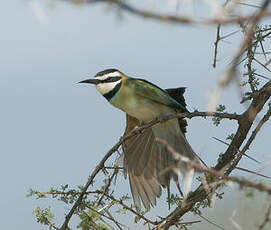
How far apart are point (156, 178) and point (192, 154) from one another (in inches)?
9.0

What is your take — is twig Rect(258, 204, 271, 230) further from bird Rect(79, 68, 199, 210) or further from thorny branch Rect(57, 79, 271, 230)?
bird Rect(79, 68, 199, 210)

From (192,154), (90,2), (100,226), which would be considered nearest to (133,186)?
(192,154)

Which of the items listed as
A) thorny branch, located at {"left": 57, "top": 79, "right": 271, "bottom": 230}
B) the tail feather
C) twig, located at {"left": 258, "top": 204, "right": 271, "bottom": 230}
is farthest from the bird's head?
twig, located at {"left": 258, "top": 204, "right": 271, "bottom": 230}

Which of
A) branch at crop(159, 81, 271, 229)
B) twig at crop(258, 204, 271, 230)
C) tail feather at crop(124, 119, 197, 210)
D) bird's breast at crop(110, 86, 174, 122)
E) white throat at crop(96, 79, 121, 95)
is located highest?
white throat at crop(96, 79, 121, 95)

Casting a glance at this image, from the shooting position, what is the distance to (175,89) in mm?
3191

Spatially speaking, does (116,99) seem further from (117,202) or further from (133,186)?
(117,202)

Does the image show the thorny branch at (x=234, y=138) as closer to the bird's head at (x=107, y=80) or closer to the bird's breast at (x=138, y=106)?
the bird's breast at (x=138, y=106)

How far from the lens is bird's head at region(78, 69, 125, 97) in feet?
10.9

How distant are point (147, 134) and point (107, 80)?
40 centimetres

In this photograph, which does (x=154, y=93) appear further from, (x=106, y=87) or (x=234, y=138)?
(x=234, y=138)

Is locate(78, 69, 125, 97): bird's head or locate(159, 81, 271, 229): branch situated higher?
locate(78, 69, 125, 97): bird's head

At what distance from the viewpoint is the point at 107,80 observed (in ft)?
11.2

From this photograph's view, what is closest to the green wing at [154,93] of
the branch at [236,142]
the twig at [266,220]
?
the branch at [236,142]

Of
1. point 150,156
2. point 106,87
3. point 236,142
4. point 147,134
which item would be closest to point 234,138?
point 236,142
